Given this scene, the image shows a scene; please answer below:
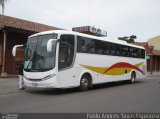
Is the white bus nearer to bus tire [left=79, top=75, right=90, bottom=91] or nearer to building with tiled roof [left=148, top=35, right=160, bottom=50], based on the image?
bus tire [left=79, top=75, right=90, bottom=91]

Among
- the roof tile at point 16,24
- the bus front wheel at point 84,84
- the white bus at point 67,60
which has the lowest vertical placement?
the bus front wheel at point 84,84

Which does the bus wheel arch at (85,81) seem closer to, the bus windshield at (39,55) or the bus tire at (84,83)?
the bus tire at (84,83)

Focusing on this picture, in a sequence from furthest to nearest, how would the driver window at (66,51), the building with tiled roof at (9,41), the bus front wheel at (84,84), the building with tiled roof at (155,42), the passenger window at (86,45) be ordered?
the building with tiled roof at (155,42) → the building with tiled roof at (9,41) → the bus front wheel at (84,84) → the passenger window at (86,45) → the driver window at (66,51)

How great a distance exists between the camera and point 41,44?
14.1 meters

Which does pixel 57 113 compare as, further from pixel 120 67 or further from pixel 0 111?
pixel 120 67

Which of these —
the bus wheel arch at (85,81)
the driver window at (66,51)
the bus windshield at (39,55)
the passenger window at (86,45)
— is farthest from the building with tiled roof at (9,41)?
the driver window at (66,51)

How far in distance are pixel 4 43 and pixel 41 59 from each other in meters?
8.27

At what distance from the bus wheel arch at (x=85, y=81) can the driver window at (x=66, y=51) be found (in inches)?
61.8

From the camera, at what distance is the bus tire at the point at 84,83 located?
15.5 metres

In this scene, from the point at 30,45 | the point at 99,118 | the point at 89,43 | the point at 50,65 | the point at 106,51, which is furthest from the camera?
the point at 106,51

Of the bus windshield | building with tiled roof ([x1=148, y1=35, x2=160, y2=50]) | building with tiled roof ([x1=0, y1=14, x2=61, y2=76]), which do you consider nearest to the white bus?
the bus windshield

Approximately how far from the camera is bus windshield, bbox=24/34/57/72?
13.6 metres

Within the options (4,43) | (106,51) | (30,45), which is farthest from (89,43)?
(4,43)

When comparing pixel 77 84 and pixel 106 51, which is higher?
pixel 106 51
